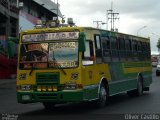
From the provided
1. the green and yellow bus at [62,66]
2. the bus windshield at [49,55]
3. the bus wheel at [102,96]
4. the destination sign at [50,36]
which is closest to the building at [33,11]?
the bus wheel at [102,96]

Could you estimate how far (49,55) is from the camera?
16.2 m

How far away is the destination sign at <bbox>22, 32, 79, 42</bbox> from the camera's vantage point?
16.2 metres

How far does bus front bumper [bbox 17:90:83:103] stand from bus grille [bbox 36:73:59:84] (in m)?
0.36

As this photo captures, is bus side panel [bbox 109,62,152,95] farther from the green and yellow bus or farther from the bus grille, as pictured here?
the bus grille

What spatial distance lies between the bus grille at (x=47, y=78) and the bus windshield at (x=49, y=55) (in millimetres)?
250

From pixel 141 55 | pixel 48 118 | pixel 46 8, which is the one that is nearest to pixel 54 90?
pixel 48 118

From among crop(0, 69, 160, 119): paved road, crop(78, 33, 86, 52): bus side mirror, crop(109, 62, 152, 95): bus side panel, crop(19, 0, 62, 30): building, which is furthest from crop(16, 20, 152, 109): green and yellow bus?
crop(19, 0, 62, 30): building

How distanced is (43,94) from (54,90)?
0.36m

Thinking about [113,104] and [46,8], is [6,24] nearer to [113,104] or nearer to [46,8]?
[46,8]

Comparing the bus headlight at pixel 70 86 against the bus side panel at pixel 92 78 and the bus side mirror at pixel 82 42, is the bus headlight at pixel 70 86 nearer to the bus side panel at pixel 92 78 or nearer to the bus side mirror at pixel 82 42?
the bus side panel at pixel 92 78

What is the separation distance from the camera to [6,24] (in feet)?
164

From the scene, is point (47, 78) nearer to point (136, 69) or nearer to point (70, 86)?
point (70, 86)
